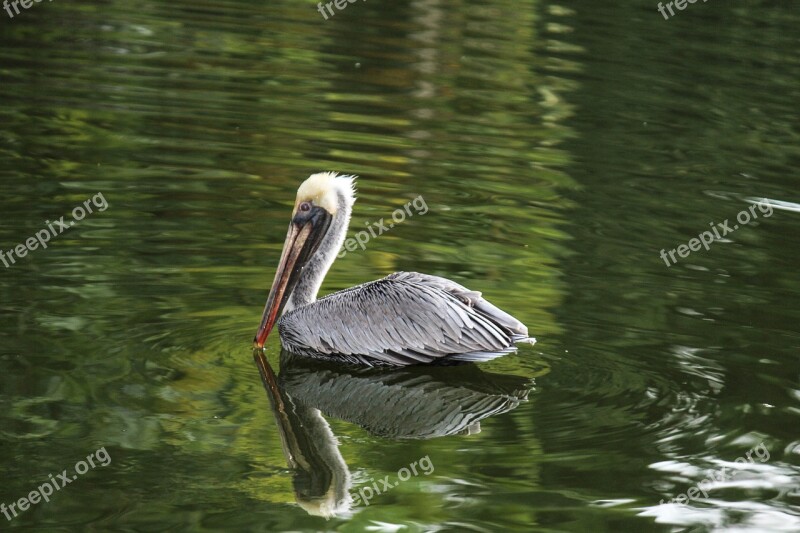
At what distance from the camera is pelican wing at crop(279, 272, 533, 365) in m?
6.16

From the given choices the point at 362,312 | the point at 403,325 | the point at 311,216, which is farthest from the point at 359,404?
the point at 311,216

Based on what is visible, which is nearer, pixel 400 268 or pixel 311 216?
pixel 311 216

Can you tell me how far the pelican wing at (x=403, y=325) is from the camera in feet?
20.2

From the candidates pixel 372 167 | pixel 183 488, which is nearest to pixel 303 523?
pixel 183 488

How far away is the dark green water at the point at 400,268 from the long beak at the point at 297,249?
22 cm

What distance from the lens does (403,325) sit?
6305 mm

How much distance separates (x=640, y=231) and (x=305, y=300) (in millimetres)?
2770

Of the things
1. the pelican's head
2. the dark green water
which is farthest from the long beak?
the dark green water

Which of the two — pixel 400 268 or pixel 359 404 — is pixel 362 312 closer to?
pixel 359 404

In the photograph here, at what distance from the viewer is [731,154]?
11.1m

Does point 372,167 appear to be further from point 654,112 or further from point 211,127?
point 654,112

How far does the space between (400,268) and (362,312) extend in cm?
138

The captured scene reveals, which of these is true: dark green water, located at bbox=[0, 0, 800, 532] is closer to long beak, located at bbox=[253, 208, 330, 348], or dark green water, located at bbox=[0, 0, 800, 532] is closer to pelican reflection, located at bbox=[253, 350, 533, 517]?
pelican reflection, located at bbox=[253, 350, 533, 517]

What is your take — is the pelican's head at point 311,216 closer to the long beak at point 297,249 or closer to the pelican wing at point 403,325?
the long beak at point 297,249
